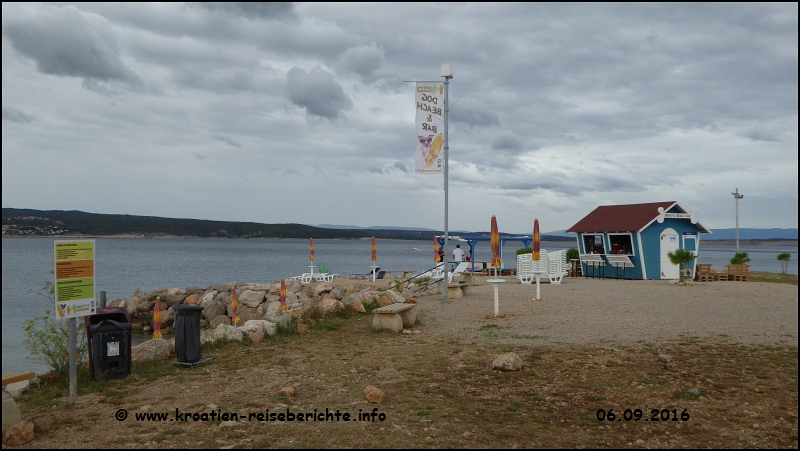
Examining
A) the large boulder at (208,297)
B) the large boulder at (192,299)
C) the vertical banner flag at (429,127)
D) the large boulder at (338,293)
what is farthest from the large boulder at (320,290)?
the vertical banner flag at (429,127)

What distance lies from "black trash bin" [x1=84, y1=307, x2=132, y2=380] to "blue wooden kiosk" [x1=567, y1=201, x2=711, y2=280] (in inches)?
769

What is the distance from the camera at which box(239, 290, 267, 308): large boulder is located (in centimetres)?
2373

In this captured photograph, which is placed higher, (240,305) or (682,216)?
(682,216)

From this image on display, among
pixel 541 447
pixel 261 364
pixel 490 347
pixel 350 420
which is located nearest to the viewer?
pixel 541 447

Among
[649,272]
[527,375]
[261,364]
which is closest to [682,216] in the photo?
[649,272]

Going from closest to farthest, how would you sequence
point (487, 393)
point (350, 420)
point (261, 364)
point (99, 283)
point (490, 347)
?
point (350, 420)
point (487, 393)
point (261, 364)
point (490, 347)
point (99, 283)

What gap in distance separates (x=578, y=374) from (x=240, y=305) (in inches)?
740

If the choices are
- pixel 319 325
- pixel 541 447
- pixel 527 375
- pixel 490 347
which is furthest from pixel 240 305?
pixel 541 447

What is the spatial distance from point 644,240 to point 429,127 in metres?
12.0

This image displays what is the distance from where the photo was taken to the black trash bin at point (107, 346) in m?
7.16

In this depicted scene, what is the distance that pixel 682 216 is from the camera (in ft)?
74.4

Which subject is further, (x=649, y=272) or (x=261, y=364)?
(x=649, y=272)

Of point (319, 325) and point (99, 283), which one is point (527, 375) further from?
point (99, 283)

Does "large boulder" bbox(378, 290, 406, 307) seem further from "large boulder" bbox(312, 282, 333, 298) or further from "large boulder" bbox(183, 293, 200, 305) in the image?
"large boulder" bbox(183, 293, 200, 305)
